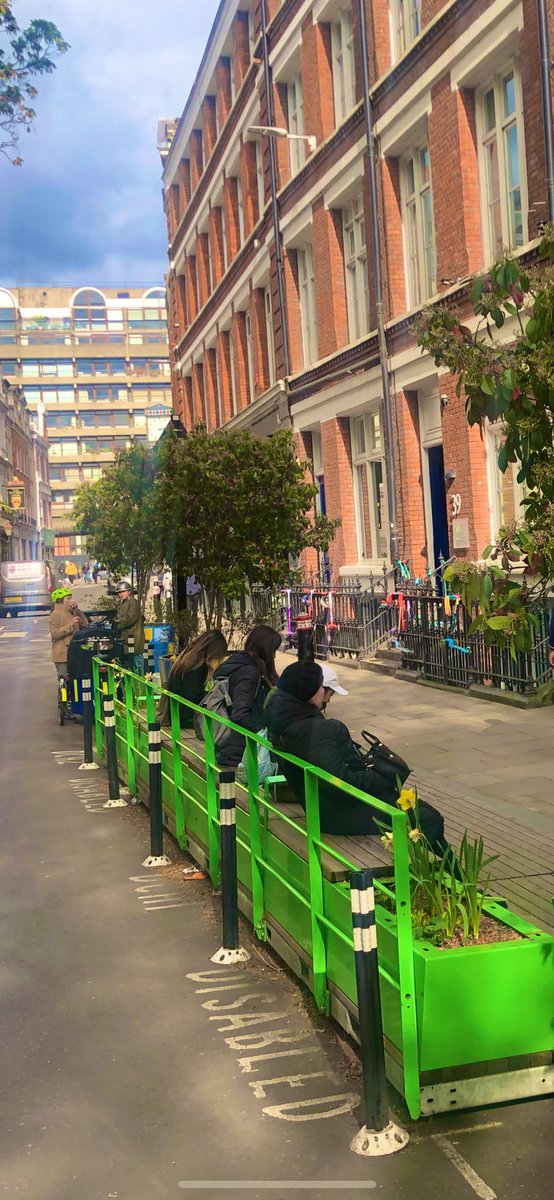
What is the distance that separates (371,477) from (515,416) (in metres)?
16.6

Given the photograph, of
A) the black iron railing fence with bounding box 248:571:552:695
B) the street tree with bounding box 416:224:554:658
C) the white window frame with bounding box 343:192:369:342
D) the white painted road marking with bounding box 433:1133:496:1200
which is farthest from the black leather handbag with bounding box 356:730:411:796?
the white window frame with bounding box 343:192:369:342

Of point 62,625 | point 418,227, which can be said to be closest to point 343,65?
point 418,227

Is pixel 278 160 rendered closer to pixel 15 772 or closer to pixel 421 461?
pixel 421 461

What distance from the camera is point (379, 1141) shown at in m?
3.51

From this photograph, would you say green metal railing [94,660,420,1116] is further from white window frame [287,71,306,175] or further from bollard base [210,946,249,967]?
white window frame [287,71,306,175]

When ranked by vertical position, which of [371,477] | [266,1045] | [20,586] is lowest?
[266,1045]

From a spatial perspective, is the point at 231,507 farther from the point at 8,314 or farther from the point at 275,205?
the point at 8,314

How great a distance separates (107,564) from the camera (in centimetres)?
2306

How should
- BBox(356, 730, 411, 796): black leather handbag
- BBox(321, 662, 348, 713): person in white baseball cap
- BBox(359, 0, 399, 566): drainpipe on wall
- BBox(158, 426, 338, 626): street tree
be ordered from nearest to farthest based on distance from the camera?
BBox(356, 730, 411, 796): black leather handbag < BBox(321, 662, 348, 713): person in white baseball cap < BBox(158, 426, 338, 626): street tree < BBox(359, 0, 399, 566): drainpipe on wall

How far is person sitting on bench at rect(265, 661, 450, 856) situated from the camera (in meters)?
5.22

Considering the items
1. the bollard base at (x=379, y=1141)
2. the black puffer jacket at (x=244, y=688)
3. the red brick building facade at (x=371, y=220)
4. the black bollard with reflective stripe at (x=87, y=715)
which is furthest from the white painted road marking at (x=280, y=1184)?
the red brick building facade at (x=371, y=220)

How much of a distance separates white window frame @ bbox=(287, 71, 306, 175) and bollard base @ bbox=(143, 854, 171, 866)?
61.5ft

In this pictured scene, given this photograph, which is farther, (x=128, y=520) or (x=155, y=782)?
(x=128, y=520)

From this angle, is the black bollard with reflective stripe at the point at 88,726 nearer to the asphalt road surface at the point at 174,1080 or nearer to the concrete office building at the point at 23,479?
the asphalt road surface at the point at 174,1080
